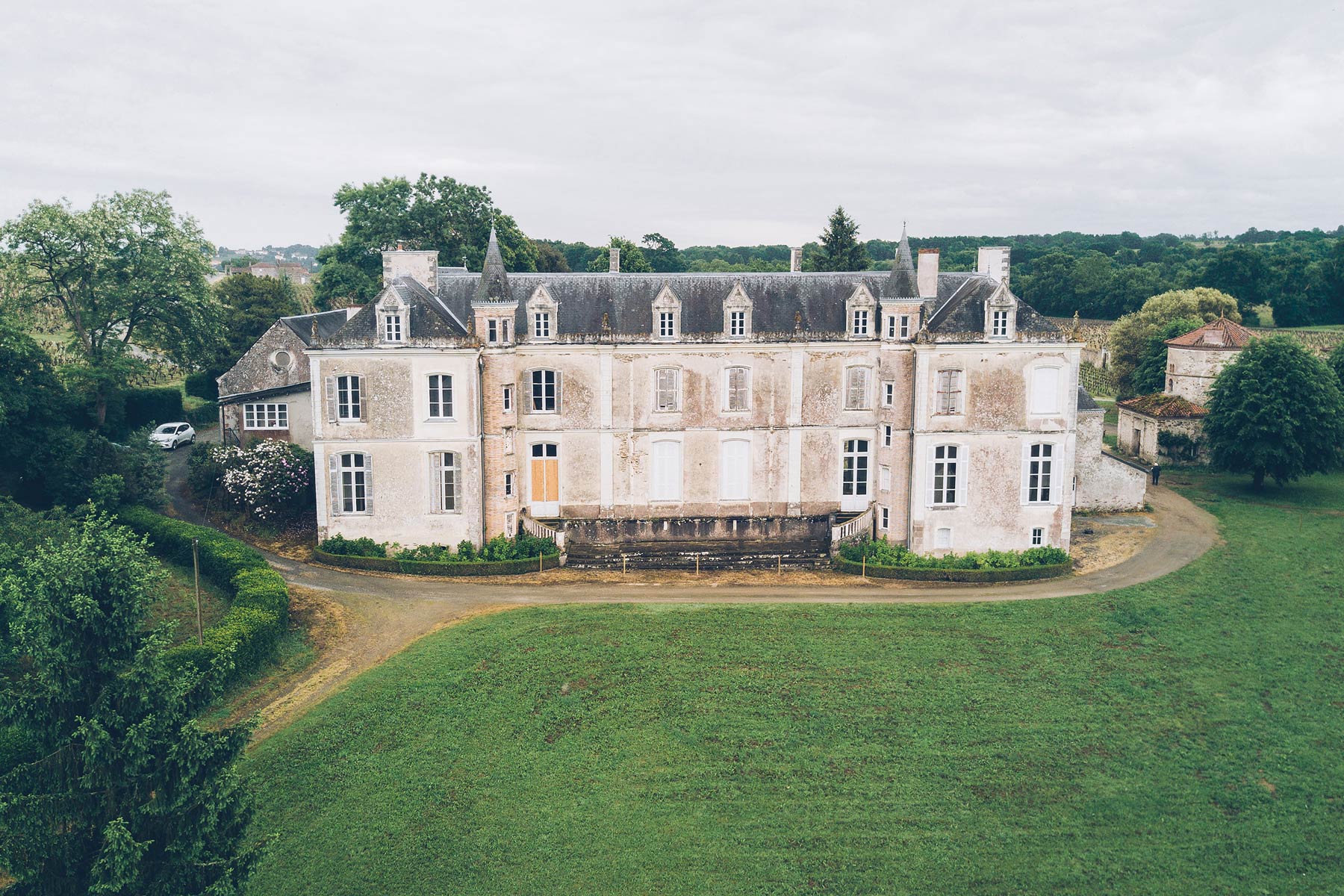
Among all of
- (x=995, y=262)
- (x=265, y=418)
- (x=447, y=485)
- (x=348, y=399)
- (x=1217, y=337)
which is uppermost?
(x=995, y=262)

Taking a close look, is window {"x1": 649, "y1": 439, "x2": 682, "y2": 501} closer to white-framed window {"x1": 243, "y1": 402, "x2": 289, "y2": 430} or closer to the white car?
white-framed window {"x1": 243, "y1": 402, "x2": 289, "y2": 430}

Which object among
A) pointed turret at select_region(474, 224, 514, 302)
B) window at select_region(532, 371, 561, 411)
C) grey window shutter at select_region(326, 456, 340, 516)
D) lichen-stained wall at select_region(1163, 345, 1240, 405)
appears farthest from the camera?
lichen-stained wall at select_region(1163, 345, 1240, 405)

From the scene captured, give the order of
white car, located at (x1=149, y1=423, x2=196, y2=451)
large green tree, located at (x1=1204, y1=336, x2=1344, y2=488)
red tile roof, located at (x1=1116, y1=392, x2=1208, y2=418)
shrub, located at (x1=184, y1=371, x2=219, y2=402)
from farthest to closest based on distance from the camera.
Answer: shrub, located at (x1=184, y1=371, x2=219, y2=402)
red tile roof, located at (x1=1116, y1=392, x2=1208, y2=418)
white car, located at (x1=149, y1=423, x2=196, y2=451)
large green tree, located at (x1=1204, y1=336, x2=1344, y2=488)

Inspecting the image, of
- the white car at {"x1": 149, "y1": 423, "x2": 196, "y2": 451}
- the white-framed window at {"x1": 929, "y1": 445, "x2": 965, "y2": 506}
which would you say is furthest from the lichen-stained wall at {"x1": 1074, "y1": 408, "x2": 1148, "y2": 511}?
the white car at {"x1": 149, "y1": 423, "x2": 196, "y2": 451}

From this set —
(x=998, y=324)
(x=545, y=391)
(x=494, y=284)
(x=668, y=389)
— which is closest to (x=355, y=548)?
(x=545, y=391)

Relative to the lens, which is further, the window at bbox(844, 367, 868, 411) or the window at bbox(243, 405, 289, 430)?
the window at bbox(243, 405, 289, 430)

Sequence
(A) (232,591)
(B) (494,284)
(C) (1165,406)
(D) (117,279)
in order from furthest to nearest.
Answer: (C) (1165,406), (D) (117,279), (B) (494,284), (A) (232,591)

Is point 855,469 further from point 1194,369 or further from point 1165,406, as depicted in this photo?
point 1194,369
